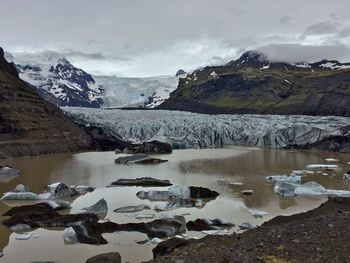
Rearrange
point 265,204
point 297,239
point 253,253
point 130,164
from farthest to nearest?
point 130,164, point 265,204, point 297,239, point 253,253

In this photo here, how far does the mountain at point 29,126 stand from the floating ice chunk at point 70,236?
29.7 meters

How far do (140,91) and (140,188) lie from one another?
13178cm

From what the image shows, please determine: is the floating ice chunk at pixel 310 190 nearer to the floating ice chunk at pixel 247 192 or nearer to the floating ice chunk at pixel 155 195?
the floating ice chunk at pixel 247 192

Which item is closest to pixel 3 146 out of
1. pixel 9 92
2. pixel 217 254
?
pixel 9 92

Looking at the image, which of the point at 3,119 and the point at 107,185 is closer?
the point at 107,185

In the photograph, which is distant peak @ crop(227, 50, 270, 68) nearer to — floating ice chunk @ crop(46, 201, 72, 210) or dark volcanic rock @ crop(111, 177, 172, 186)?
dark volcanic rock @ crop(111, 177, 172, 186)

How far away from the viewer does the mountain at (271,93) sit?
8456cm

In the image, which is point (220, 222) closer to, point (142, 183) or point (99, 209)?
point (99, 209)

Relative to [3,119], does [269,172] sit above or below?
below

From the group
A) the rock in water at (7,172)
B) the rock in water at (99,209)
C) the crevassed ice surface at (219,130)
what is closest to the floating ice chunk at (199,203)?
the rock in water at (99,209)

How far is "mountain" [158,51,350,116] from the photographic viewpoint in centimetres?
8456

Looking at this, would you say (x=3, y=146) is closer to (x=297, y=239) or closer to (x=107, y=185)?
(x=107, y=185)

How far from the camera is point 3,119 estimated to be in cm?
4844

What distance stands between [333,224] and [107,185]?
16.6 meters
